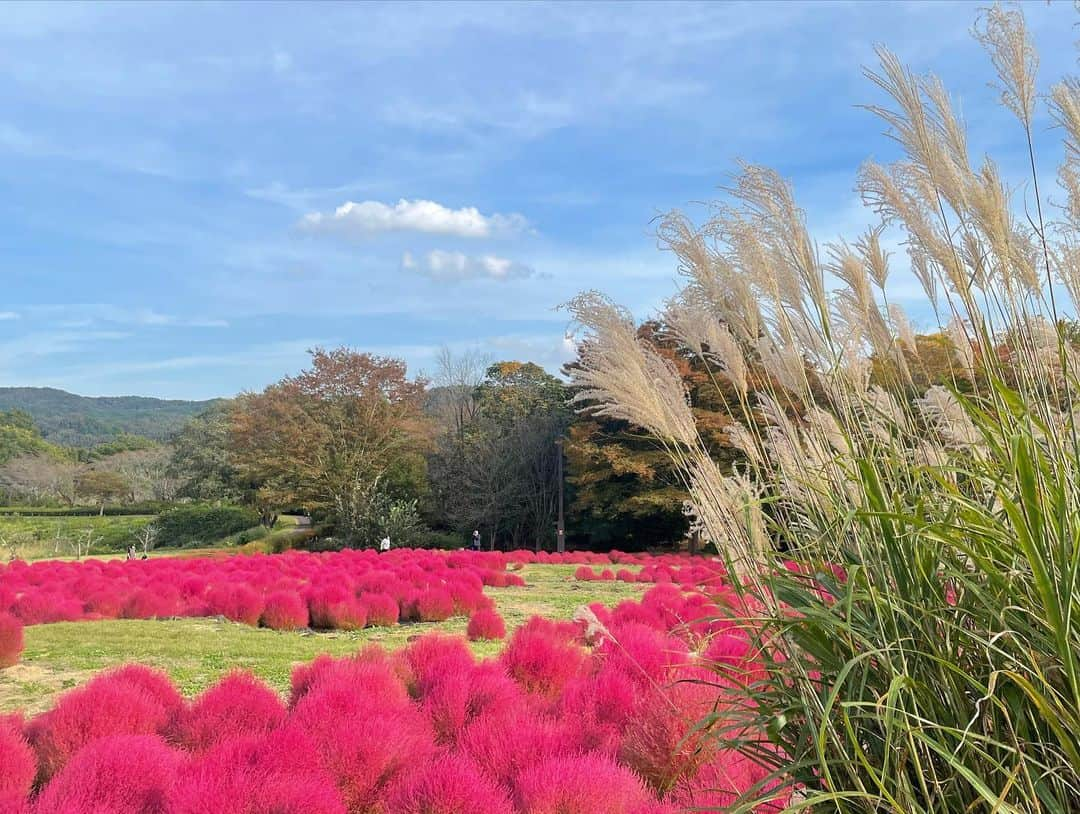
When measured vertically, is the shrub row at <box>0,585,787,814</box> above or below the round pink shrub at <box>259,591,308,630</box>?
above

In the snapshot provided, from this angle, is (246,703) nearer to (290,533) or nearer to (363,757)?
(363,757)

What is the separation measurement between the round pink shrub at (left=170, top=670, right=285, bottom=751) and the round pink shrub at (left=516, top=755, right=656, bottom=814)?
4.46ft

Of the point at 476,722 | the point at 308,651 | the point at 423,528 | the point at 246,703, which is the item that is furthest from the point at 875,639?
the point at 423,528

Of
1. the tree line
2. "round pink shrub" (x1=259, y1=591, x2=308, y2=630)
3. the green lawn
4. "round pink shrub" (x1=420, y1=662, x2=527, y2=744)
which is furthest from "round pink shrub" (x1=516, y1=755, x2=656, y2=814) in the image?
the tree line

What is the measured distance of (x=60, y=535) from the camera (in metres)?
32.3

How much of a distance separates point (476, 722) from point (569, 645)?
A: 1543 millimetres

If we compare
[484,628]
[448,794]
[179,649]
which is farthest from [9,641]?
[448,794]

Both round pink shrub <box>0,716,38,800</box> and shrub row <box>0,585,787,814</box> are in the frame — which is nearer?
shrub row <box>0,585,787,814</box>

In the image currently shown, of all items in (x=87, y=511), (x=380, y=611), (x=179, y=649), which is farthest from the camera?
(x=87, y=511)

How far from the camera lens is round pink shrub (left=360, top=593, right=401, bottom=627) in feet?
27.2

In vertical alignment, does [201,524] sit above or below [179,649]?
below

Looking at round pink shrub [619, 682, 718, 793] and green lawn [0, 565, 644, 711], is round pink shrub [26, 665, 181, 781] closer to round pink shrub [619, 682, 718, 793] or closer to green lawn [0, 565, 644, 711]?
green lawn [0, 565, 644, 711]

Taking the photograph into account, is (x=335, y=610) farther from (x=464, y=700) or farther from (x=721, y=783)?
(x=721, y=783)

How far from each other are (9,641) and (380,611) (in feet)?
11.0
